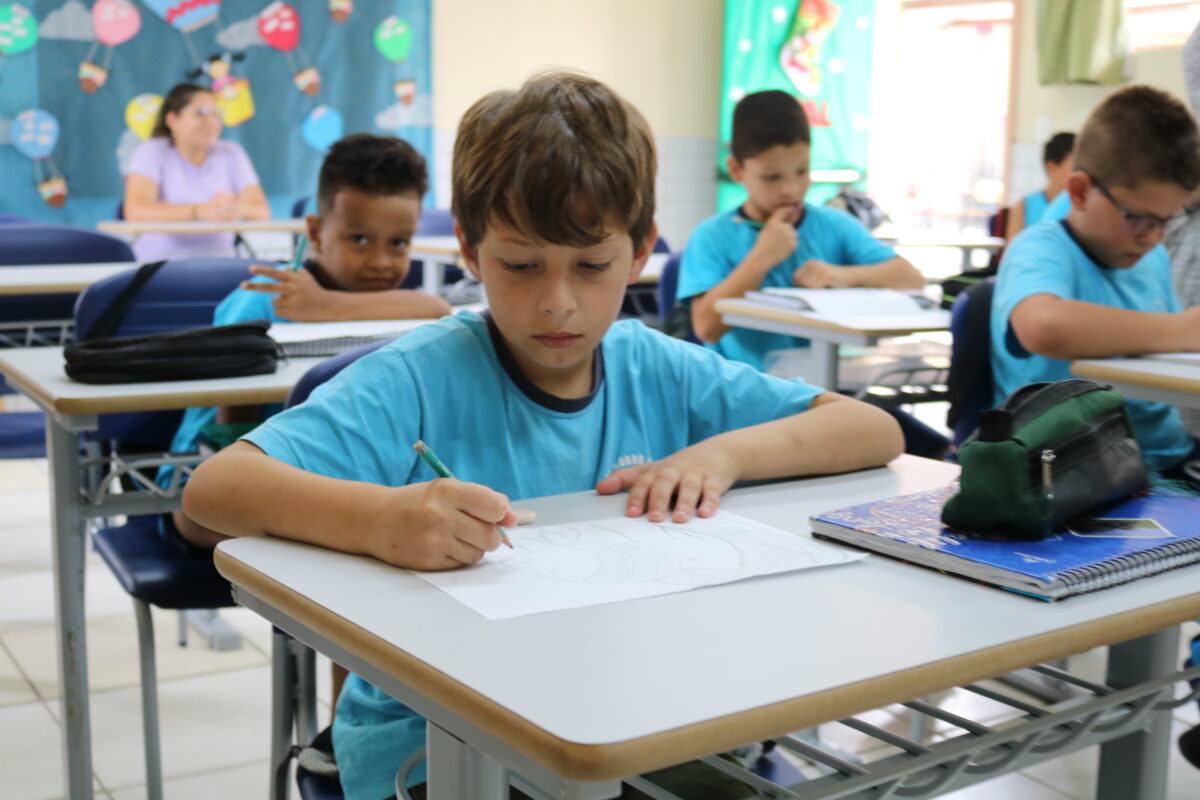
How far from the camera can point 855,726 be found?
3.29ft

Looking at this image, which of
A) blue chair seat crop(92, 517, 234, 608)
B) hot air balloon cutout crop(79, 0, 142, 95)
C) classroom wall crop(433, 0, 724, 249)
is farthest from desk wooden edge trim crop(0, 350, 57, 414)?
classroom wall crop(433, 0, 724, 249)

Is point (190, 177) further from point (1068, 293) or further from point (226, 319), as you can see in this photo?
point (1068, 293)

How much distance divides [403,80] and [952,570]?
20.8 feet

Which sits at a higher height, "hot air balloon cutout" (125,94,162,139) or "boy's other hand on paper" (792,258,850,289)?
"hot air balloon cutout" (125,94,162,139)

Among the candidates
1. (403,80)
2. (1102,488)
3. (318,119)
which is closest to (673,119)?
(403,80)

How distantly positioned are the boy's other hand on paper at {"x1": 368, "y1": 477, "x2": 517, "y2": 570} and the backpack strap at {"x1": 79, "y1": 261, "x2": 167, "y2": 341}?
1547 millimetres

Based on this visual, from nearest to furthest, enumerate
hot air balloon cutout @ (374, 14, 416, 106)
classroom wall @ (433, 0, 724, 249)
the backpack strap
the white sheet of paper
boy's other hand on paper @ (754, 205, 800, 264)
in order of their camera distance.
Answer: the white sheet of paper < the backpack strap < boy's other hand on paper @ (754, 205, 800, 264) < hot air balloon cutout @ (374, 14, 416, 106) < classroom wall @ (433, 0, 724, 249)

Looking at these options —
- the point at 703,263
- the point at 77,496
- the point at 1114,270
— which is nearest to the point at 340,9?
the point at 703,263

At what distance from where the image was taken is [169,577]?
168 cm

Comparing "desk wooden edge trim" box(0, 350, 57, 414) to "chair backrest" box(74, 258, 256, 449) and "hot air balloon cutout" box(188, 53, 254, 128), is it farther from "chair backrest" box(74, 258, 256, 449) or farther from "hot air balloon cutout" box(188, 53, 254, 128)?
"hot air balloon cutout" box(188, 53, 254, 128)

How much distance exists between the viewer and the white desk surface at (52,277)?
2.91 metres

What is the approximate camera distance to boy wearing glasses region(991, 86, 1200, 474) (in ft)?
6.73

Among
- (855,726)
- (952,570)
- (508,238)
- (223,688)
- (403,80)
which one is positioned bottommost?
(223,688)

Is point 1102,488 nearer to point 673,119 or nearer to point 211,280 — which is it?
point 211,280
